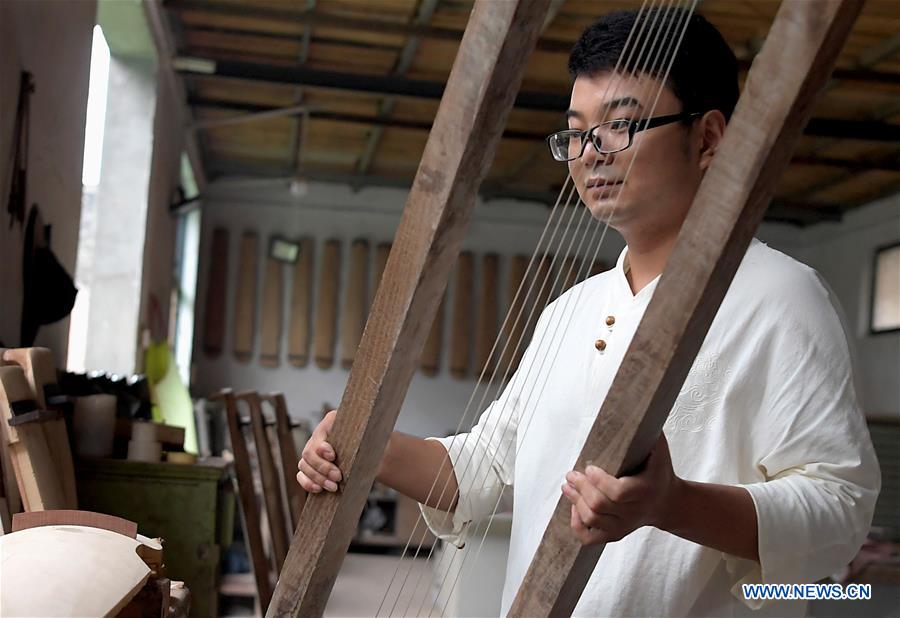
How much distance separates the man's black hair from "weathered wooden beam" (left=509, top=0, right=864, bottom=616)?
1.56 ft

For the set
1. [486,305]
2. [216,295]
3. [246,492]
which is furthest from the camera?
[486,305]

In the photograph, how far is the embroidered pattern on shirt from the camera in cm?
132

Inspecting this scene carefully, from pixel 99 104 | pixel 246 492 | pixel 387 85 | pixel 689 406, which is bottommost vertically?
pixel 246 492

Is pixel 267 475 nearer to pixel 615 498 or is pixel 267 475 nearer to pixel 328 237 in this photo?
pixel 615 498

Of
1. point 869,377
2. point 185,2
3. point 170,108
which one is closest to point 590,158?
point 185,2

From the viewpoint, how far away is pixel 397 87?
682cm

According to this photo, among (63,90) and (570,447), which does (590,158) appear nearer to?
(570,447)

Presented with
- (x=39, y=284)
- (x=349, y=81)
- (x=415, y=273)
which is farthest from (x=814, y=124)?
(x=415, y=273)

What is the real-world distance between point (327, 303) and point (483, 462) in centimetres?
890

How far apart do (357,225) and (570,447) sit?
30.6 ft

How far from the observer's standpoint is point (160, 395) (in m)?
6.04

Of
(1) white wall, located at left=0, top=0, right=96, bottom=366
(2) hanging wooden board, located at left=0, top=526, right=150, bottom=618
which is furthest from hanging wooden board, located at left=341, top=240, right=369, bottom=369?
(2) hanging wooden board, located at left=0, top=526, right=150, bottom=618

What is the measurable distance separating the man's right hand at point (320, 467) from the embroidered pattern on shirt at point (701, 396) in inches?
18.8

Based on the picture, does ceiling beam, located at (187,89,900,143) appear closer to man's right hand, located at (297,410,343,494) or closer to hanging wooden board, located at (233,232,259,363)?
hanging wooden board, located at (233,232,259,363)
